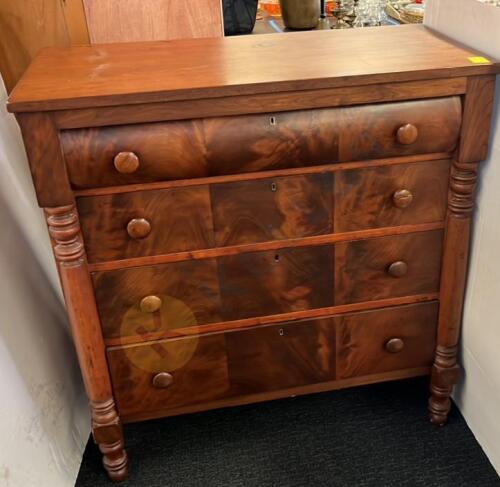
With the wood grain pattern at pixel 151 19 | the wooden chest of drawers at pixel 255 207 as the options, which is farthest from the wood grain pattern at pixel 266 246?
the wood grain pattern at pixel 151 19

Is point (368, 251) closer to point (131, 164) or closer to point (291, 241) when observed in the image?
point (291, 241)

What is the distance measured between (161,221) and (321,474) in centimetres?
70

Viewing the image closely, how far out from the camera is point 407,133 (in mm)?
1110

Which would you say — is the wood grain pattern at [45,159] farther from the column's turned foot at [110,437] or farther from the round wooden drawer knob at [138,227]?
the column's turned foot at [110,437]

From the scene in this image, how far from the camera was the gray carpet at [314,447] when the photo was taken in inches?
54.5

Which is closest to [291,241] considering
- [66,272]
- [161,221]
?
[161,221]

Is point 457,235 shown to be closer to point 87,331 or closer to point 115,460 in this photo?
point 87,331

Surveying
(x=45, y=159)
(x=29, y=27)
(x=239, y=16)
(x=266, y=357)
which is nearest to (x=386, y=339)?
(x=266, y=357)

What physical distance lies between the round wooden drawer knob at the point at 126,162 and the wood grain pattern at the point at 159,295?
0.22 m

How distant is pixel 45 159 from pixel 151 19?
681 mm

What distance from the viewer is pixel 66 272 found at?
1.13 meters

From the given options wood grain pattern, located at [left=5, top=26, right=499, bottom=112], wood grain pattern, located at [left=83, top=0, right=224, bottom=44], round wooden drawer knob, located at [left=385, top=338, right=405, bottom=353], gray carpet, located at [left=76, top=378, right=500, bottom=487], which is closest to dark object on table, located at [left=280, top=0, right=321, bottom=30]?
wood grain pattern, located at [left=83, top=0, right=224, bottom=44]

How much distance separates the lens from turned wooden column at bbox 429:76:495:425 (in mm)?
1128

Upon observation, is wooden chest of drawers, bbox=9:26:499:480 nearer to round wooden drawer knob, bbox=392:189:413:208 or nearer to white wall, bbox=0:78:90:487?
round wooden drawer knob, bbox=392:189:413:208
